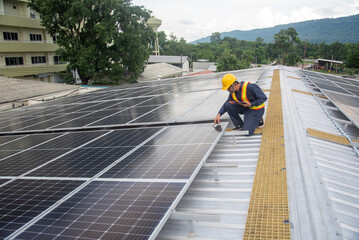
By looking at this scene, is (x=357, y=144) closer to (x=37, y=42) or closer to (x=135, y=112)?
(x=135, y=112)

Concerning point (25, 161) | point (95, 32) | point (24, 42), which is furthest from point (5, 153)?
point (24, 42)

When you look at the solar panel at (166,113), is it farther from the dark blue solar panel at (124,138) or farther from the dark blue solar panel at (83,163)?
the dark blue solar panel at (83,163)

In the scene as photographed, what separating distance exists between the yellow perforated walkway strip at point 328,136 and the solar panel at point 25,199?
6124 millimetres

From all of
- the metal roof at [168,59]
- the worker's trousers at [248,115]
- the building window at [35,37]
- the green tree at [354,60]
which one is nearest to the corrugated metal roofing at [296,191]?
the worker's trousers at [248,115]

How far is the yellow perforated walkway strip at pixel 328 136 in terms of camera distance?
23.7 feet

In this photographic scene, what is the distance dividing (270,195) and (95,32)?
39385mm

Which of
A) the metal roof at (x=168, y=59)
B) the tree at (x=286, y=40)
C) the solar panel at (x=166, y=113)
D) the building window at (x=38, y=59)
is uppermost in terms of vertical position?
the tree at (x=286, y=40)

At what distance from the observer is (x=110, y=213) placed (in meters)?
3.55

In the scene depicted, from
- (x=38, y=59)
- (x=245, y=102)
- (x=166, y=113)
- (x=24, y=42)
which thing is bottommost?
(x=166, y=113)

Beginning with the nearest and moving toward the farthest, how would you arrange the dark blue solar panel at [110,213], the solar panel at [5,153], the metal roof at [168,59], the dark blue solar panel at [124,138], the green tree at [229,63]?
the dark blue solar panel at [110,213] → the dark blue solar panel at [124,138] → the solar panel at [5,153] → the green tree at [229,63] → the metal roof at [168,59]

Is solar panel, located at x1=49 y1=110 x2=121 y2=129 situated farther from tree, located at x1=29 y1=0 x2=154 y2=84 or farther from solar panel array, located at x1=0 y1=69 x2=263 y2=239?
tree, located at x1=29 y1=0 x2=154 y2=84

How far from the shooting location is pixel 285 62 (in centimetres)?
9288

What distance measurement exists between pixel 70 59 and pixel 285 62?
7645 cm

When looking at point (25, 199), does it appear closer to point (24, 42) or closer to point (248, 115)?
point (248, 115)
